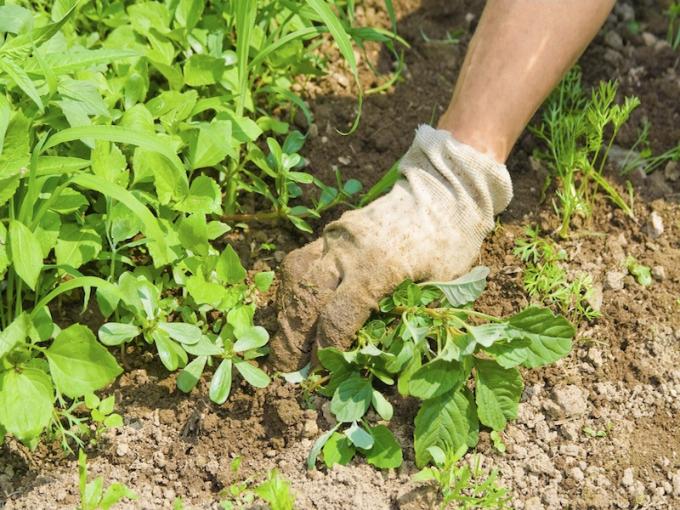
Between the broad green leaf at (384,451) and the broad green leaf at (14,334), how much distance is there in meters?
0.82

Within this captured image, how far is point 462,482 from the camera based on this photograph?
2.01m

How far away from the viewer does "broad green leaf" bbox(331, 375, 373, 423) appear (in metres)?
2.12

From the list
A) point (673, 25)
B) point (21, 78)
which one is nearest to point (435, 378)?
point (21, 78)

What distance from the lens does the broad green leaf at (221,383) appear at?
2135 millimetres

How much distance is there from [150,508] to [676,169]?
1.78m

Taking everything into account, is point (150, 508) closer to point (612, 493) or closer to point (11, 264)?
point (11, 264)

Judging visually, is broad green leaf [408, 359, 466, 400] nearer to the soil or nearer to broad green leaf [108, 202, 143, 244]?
the soil

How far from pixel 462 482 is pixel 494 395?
0.81 feet

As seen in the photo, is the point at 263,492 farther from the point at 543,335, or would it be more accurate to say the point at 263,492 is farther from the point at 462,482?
the point at 543,335

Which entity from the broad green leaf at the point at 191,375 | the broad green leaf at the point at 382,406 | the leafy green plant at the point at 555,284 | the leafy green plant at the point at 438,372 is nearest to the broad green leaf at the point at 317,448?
the leafy green plant at the point at 438,372

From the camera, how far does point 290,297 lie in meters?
2.27

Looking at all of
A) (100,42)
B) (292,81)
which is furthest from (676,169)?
(100,42)

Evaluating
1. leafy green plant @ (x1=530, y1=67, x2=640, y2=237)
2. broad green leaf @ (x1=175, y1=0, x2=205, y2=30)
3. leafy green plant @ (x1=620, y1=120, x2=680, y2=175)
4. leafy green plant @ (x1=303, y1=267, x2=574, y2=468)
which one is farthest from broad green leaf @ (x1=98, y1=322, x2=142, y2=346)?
leafy green plant @ (x1=620, y1=120, x2=680, y2=175)

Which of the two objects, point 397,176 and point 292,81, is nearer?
point 397,176
